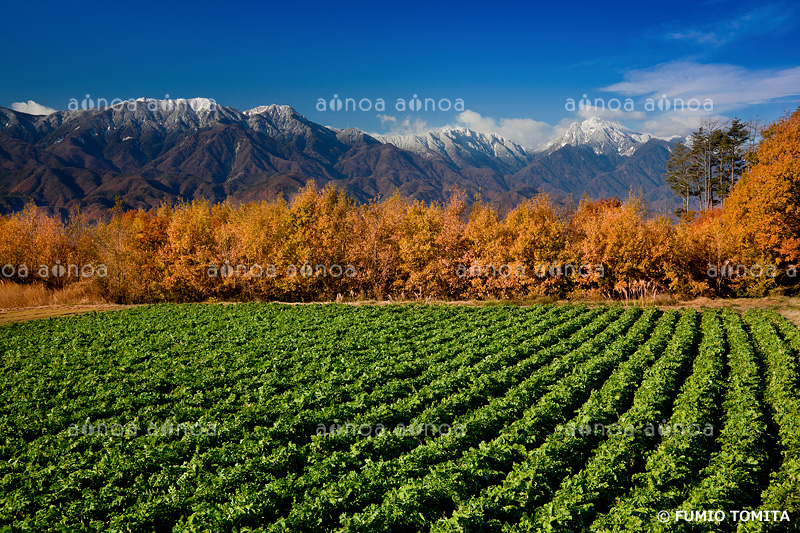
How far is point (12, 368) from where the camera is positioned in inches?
674

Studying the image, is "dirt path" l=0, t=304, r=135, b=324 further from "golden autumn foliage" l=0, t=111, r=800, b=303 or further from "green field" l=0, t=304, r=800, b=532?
"green field" l=0, t=304, r=800, b=532

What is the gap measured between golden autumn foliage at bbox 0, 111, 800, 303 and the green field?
48.2ft

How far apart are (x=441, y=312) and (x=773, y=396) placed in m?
17.5

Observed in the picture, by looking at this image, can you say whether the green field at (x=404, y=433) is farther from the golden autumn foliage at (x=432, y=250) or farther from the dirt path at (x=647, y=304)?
the golden autumn foliage at (x=432, y=250)

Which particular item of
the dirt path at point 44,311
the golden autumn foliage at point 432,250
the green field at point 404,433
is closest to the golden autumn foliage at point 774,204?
the golden autumn foliage at point 432,250

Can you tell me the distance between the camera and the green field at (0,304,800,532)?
7840mm

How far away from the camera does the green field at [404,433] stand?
784 centimetres

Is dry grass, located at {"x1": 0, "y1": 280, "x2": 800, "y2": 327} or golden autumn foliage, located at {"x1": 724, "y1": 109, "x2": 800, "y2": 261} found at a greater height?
golden autumn foliage, located at {"x1": 724, "y1": 109, "x2": 800, "y2": 261}

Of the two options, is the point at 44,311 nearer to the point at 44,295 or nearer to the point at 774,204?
the point at 44,295

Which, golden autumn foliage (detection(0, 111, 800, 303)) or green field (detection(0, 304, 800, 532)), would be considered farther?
golden autumn foliage (detection(0, 111, 800, 303))

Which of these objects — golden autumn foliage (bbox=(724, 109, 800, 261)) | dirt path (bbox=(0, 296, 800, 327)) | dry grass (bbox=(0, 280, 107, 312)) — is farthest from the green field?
dry grass (bbox=(0, 280, 107, 312))

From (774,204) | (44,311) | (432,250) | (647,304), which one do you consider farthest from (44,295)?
(774,204)

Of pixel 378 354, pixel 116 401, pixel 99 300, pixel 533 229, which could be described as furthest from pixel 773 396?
pixel 99 300

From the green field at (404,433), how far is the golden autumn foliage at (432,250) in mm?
14677
